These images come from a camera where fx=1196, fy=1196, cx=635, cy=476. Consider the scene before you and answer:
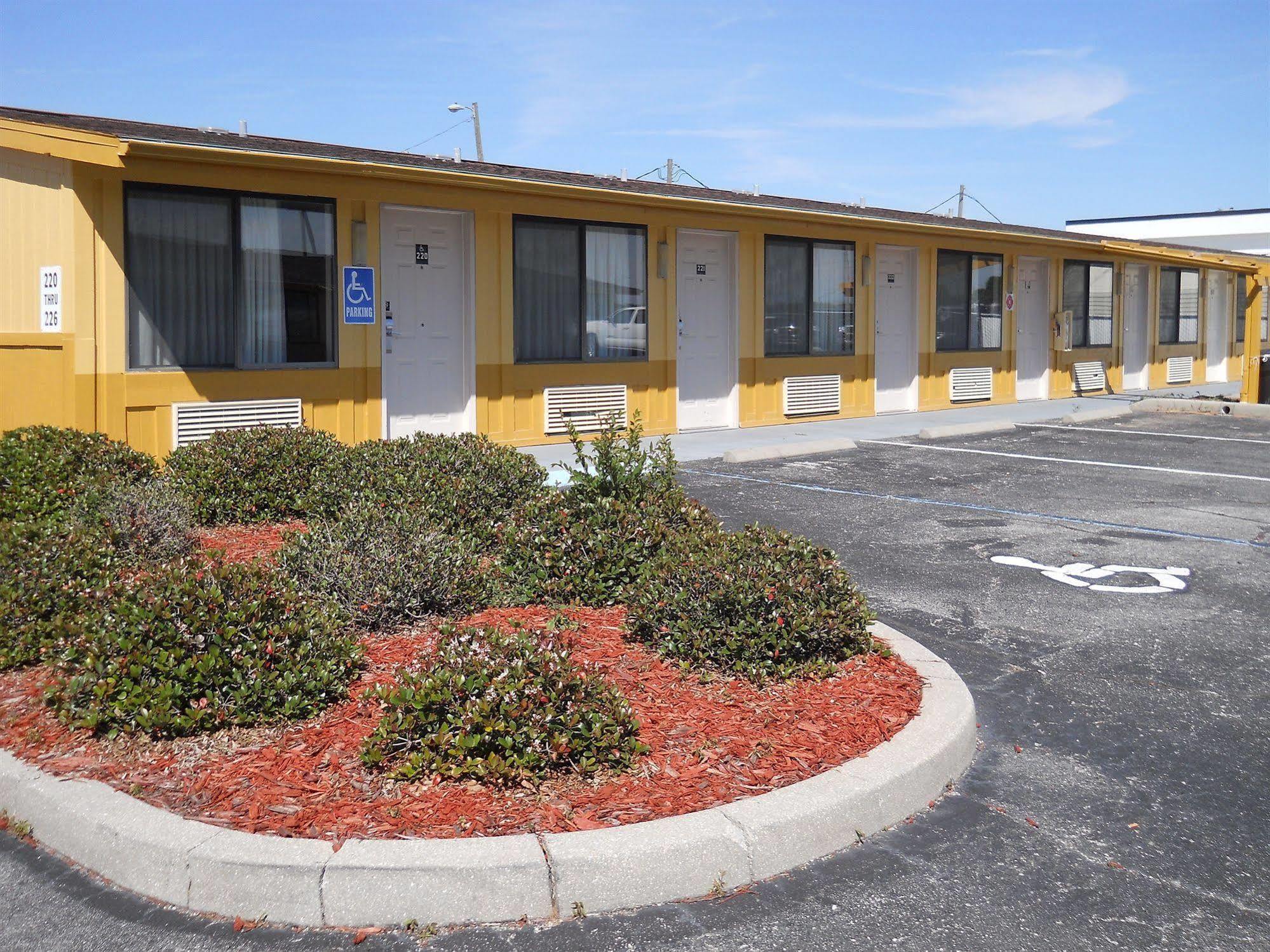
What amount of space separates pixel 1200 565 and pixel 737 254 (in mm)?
10032

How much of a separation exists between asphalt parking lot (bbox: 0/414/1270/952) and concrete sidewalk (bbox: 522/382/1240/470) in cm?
439

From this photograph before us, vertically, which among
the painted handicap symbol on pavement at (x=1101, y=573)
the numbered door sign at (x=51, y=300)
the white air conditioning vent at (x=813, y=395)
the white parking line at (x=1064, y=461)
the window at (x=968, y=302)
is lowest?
the painted handicap symbol on pavement at (x=1101, y=573)

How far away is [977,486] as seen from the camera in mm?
12508

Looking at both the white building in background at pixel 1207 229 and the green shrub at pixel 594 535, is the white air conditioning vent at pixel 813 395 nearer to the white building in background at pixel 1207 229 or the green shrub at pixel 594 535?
the green shrub at pixel 594 535

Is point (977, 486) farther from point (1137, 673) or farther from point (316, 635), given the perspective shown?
point (316, 635)

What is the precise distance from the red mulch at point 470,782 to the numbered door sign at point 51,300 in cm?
704

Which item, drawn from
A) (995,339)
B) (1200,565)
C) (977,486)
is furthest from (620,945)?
(995,339)

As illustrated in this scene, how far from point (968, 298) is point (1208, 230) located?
25173 millimetres

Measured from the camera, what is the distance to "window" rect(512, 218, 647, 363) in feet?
49.8

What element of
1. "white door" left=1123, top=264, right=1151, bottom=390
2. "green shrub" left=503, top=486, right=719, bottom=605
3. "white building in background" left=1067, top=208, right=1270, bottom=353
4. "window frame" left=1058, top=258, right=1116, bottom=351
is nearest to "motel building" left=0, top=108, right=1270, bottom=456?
"window frame" left=1058, top=258, right=1116, bottom=351

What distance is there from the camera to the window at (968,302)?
21469 mm

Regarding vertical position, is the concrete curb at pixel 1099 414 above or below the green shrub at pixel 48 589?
above

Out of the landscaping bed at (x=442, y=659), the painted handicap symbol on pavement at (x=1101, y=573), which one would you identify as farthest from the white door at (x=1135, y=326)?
the landscaping bed at (x=442, y=659)

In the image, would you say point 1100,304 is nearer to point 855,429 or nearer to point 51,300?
point 855,429
